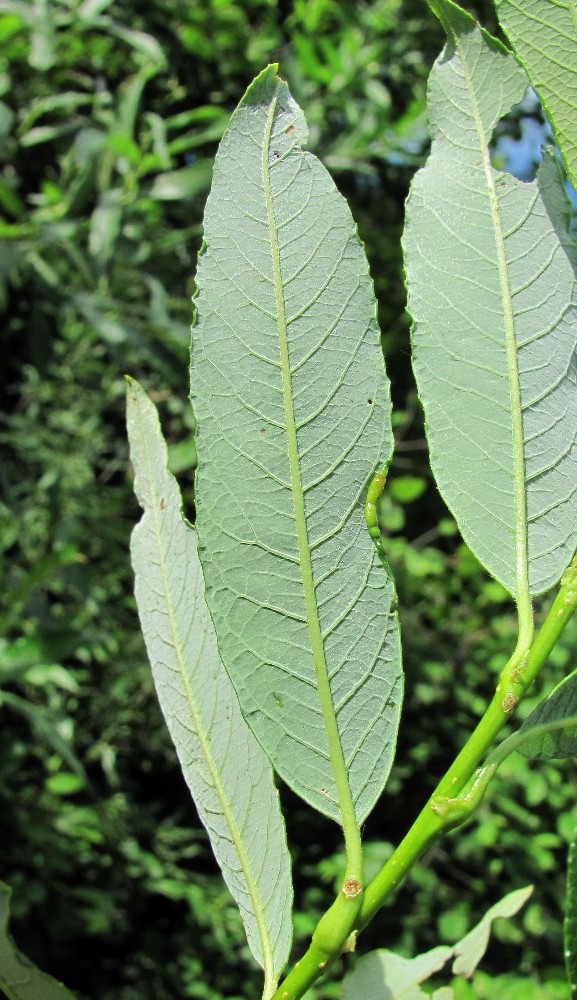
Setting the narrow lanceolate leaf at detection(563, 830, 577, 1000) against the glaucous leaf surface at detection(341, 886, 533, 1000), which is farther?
the glaucous leaf surface at detection(341, 886, 533, 1000)

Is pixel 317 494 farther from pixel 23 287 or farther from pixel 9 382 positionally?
pixel 9 382

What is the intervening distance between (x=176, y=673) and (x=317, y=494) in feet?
0.43

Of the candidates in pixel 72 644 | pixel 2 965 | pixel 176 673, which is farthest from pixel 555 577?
pixel 72 644

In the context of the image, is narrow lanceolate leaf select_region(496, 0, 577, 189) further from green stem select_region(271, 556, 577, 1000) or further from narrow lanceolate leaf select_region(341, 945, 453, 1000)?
narrow lanceolate leaf select_region(341, 945, 453, 1000)

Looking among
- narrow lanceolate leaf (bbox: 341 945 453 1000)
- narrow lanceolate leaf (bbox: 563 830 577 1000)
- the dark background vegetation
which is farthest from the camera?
the dark background vegetation

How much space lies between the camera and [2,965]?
43 centimetres

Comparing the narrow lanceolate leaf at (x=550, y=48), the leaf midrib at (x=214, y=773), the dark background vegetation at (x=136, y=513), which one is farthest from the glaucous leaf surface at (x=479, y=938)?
the dark background vegetation at (x=136, y=513)

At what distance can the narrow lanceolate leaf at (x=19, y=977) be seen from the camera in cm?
43

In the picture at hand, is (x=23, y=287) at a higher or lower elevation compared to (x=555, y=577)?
lower

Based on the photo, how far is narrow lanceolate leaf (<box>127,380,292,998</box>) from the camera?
45cm

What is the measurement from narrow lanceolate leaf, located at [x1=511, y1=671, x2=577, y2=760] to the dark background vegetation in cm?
138

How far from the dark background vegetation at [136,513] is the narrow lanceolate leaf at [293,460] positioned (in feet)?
4.38

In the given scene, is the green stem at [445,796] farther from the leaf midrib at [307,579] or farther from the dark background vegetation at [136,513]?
the dark background vegetation at [136,513]

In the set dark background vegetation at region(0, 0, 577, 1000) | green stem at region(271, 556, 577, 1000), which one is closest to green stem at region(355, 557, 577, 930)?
green stem at region(271, 556, 577, 1000)
